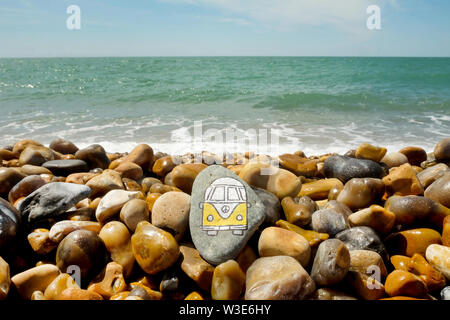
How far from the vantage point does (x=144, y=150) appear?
4.03 meters

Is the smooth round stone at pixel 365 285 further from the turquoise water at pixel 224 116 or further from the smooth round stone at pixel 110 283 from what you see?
the turquoise water at pixel 224 116

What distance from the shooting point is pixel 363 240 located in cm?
228

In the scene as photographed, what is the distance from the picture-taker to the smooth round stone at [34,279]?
6.57ft

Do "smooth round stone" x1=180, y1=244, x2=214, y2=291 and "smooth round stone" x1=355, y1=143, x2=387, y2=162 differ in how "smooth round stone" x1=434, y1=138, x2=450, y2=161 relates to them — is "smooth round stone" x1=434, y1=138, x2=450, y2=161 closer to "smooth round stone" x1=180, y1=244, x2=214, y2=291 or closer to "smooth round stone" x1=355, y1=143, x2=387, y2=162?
"smooth round stone" x1=355, y1=143, x2=387, y2=162

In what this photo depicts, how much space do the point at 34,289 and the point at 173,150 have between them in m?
4.87

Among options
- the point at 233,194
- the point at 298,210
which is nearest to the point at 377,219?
the point at 298,210

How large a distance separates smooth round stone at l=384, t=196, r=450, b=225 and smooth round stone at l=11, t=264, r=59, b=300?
8.78 ft

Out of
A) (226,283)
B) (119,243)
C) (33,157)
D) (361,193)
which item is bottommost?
(226,283)

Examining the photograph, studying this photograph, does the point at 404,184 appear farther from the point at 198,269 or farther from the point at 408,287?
the point at 198,269

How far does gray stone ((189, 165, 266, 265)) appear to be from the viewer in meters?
2.15

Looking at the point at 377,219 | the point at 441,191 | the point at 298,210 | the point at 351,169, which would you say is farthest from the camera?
the point at 351,169

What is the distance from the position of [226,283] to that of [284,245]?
0.50m
